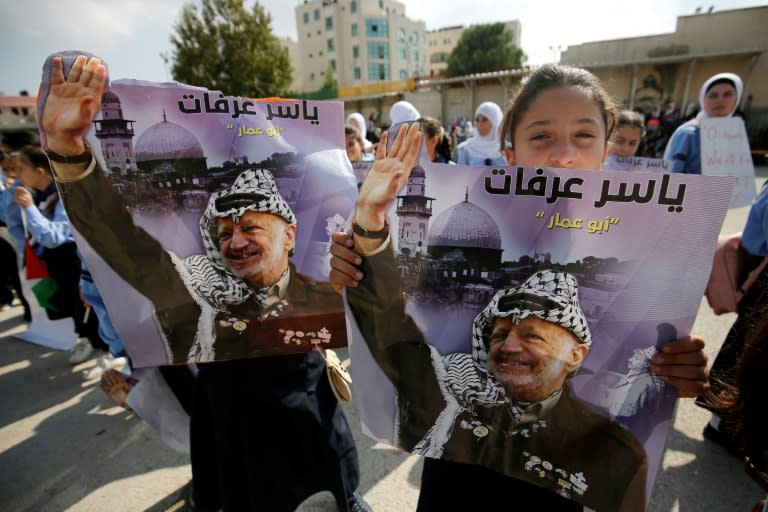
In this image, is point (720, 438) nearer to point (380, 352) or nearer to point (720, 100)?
point (380, 352)

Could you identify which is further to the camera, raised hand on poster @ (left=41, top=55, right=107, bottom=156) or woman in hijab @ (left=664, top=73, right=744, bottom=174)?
woman in hijab @ (left=664, top=73, right=744, bottom=174)

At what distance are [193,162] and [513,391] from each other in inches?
37.5

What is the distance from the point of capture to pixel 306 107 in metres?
1.03

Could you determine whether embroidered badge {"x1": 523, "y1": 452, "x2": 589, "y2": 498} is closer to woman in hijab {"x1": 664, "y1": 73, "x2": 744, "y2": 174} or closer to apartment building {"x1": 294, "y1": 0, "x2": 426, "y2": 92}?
woman in hijab {"x1": 664, "y1": 73, "x2": 744, "y2": 174}

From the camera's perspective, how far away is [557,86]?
0.95 metres

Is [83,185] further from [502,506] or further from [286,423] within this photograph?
[502,506]

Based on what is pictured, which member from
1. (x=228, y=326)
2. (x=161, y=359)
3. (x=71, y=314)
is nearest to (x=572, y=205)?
(x=228, y=326)

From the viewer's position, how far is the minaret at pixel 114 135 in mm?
932

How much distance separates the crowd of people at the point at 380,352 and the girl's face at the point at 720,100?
95.7 inches

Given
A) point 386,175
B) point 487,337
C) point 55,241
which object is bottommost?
point 55,241

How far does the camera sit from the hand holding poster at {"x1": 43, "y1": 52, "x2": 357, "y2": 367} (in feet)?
3.16

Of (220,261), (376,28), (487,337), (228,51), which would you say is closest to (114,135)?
(220,261)

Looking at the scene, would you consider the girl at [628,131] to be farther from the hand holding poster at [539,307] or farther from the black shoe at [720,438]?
the hand holding poster at [539,307]

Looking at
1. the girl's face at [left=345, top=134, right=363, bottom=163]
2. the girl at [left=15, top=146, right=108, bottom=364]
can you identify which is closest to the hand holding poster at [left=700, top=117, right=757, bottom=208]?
the girl's face at [left=345, top=134, right=363, bottom=163]
